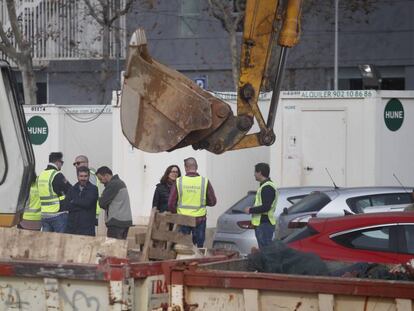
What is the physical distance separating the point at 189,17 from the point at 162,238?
22.7 meters

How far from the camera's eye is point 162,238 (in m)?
9.79

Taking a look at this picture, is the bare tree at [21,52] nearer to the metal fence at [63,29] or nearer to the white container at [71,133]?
the white container at [71,133]

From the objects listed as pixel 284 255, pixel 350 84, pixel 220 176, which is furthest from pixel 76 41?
pixel 284 255

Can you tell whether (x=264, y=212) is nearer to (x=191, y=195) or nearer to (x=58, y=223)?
(x=191, y=195)

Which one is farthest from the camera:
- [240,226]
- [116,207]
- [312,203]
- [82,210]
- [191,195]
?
[191,195]

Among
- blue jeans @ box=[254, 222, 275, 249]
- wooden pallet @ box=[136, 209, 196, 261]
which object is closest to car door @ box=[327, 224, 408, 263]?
wooden pallet @ box=[136, 209, 196, 261]

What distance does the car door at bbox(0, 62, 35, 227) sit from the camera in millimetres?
8969

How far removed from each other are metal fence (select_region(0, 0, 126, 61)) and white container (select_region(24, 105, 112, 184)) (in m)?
6.27

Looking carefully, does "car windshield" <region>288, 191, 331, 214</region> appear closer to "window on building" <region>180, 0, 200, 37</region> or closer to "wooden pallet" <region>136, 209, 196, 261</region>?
"wooden pallet" <region>136, 209, 196, 261</region>

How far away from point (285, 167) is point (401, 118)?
2565 millimetres

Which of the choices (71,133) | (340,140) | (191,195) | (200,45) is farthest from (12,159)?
(200,45)

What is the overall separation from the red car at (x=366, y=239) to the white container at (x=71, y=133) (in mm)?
14251

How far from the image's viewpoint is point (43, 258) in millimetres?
10000

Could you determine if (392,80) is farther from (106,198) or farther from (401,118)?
(106,198)
